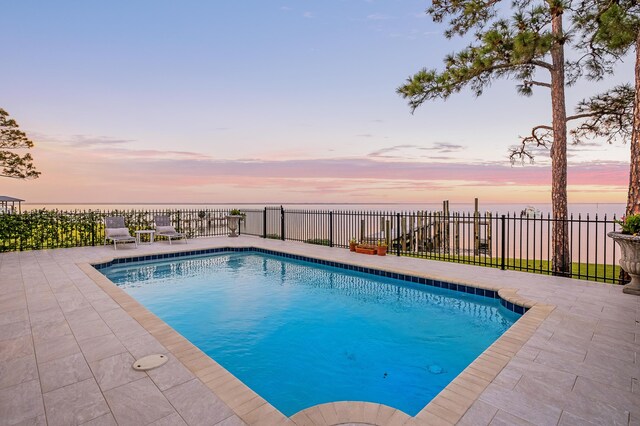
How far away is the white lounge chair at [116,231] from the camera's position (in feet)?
34.5

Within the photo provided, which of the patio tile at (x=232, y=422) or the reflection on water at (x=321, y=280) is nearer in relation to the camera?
the patio tile at (x=232, y=422)

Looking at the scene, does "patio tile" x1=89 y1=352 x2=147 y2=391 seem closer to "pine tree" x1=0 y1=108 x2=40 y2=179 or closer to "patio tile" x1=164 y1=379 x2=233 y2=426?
"patio tile" x1=164 y1=379 x2=233 y2=426

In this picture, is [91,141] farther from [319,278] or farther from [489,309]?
[489,309]

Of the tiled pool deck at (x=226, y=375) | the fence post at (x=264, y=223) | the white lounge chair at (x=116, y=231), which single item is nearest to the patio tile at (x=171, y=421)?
the tiled pool deck at (x=226, y=375)

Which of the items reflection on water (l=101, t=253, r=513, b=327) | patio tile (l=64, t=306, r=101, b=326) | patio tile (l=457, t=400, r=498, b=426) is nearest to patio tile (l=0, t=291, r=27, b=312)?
patio tile (l=64, t=306, r=101, b=326)

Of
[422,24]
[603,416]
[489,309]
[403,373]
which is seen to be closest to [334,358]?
[403,373]

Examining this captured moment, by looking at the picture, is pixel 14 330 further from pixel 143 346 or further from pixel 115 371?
pixel 115 371

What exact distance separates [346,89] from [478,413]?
43.4 ft

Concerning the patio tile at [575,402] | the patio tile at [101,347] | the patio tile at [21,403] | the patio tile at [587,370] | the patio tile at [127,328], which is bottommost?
the patio tile at [587,370]

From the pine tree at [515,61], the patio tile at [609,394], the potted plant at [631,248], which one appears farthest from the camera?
the pine tree at [515,61]

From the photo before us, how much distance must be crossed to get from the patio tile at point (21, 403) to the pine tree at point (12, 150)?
16739 millimetres

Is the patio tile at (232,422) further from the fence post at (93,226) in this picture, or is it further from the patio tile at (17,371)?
the fence post at (93,226)

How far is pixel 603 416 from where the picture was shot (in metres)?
2.28

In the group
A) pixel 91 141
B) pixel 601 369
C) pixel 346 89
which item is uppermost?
pixel 346 89
